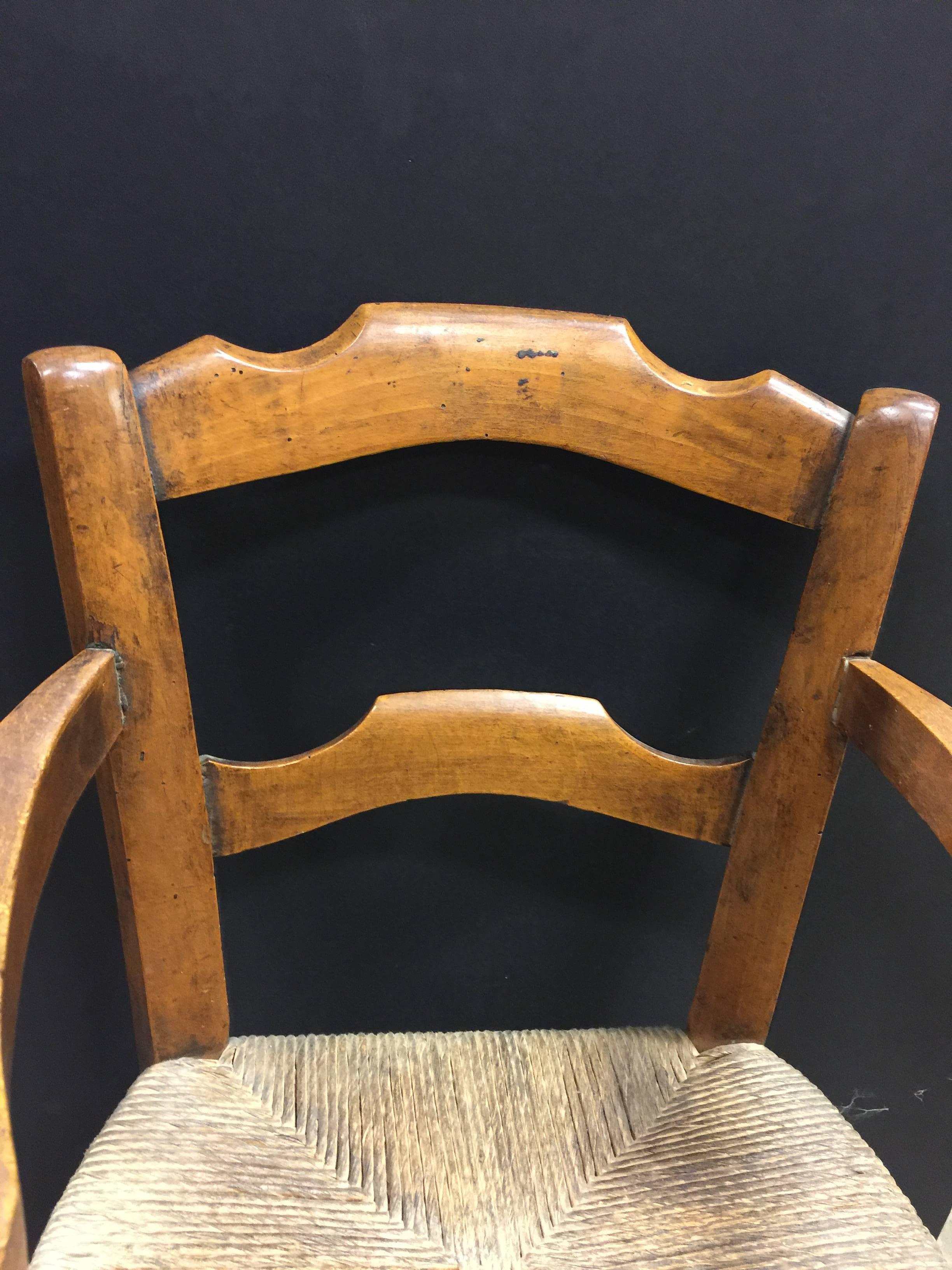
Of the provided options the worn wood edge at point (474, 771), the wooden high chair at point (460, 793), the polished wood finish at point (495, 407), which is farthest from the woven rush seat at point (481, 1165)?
the polished wood finish at point (495, 407)

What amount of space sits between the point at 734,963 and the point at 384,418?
18.5 inches

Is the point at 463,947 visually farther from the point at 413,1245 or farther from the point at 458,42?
the point at 458,42

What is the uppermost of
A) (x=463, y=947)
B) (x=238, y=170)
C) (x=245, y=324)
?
(x=238, y=170)

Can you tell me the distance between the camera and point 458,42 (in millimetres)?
648

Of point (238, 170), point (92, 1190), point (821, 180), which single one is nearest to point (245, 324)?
point (238, 170)

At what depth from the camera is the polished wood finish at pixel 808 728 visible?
0.61 meters

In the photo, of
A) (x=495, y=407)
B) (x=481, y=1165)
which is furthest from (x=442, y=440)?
(x=481, y=1165)

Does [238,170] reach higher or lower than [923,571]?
higher

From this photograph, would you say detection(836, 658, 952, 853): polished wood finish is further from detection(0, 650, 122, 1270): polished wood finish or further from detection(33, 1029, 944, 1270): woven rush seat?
detection(0, 650, 122, 1270): polished wood finish

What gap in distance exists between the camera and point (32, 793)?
0.43m

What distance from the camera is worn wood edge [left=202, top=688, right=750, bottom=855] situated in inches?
26.2

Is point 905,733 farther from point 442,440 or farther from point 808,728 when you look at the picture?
point 442,440

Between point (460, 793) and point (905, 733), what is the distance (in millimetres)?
300

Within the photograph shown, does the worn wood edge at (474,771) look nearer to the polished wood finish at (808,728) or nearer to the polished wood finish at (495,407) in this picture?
the polished wood finish at (808,728)
